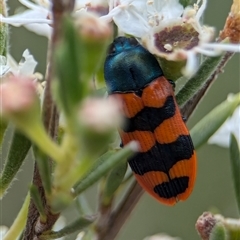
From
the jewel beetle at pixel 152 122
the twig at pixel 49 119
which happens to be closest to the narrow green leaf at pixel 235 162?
the jewel beetle at pixel 152 122

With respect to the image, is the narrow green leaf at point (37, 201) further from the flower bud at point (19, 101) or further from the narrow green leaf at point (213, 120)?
the narrow green leaf at point (213, 120)

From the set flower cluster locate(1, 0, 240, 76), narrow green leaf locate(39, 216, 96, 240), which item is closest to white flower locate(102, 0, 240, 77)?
flower cluster locate(1, 0, 240, 76)

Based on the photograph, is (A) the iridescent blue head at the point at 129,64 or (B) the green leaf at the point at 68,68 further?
(A) the iridescent blue head at the point at 129,64

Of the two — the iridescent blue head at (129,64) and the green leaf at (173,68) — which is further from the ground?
the green leaf at (173,68)

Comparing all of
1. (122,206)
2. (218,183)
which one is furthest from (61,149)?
(218,183)

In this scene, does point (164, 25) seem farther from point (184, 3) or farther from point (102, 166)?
point (102, 166)

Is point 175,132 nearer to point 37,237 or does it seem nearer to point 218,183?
point 37,237

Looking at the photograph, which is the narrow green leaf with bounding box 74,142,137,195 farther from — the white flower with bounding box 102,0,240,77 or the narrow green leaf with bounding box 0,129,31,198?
the white flower with bounding box 102,0,240,77
